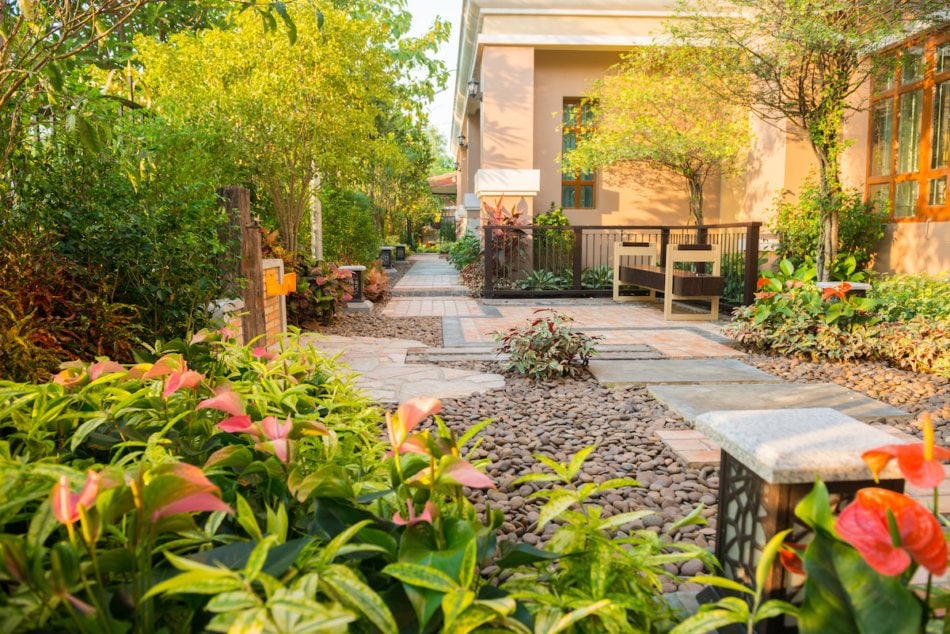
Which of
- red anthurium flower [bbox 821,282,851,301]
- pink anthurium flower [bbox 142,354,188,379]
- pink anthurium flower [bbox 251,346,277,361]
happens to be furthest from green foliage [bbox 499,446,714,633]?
red anthurium flower [bbox 821,282,851,301]

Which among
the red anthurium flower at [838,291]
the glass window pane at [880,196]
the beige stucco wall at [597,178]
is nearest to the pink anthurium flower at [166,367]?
the red anthurium flower at [838,291]

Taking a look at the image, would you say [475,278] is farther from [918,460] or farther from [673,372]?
[918,460]

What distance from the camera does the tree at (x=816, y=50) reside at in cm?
666

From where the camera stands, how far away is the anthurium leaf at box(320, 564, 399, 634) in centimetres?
88

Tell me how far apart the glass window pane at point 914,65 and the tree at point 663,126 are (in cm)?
250

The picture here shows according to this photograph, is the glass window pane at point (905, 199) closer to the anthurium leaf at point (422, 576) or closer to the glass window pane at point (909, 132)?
the glass window pane at point (909, 132)

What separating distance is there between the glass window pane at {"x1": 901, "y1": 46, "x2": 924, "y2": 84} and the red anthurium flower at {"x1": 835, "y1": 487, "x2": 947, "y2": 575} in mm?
8933

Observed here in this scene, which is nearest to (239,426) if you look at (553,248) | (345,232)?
(345,232)

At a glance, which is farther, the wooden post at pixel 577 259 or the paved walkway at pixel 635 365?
the wooden post at pixel 577 259

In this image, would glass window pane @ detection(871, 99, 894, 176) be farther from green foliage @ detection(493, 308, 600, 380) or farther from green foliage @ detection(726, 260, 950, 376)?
green foliage @ detection(493, 308, 600, 380)

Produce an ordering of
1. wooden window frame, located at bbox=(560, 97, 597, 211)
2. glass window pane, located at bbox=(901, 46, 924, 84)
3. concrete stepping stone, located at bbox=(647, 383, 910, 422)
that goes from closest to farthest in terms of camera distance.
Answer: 1. concrete stepping stone, located at bbox=(647, 383, 910, 422)
2. glass window pane, located at bbox=(901, 46, 924, 84)
3. wooden window frame, located at bbox=(560, 97, 597, 211)

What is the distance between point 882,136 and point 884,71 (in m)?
1.39

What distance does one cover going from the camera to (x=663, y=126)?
10781 mm

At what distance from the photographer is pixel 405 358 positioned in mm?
5684
